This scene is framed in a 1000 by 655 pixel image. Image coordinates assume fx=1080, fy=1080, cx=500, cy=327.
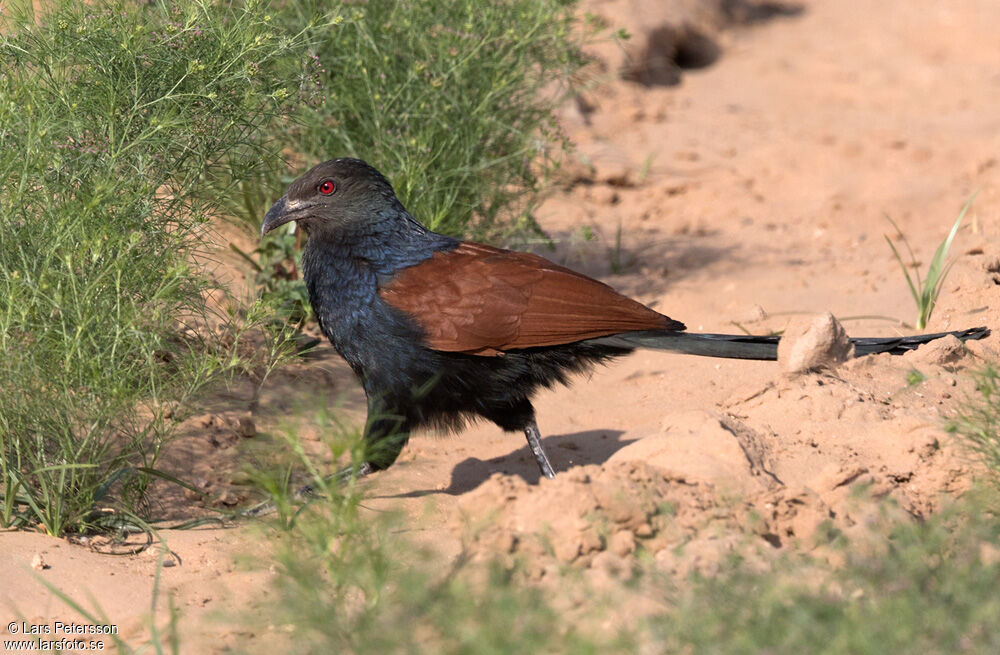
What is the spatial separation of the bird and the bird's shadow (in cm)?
39

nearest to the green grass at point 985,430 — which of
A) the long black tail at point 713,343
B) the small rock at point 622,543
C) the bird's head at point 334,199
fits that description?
the long black tail at point 713,343

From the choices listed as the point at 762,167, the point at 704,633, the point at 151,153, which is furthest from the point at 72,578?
the point at 762,167

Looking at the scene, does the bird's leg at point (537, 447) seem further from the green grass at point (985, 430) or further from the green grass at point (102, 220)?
the green grass at point (985, 430)

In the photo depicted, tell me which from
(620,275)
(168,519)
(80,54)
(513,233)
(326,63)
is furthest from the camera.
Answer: (620,275)

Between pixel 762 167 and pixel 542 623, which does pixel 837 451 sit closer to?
pixel 542 623

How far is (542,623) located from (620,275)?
15.0 ft

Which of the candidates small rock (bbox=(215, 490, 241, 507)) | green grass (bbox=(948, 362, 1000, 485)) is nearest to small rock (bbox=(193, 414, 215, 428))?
small rock (bbox=(215, 490, 241, 507))

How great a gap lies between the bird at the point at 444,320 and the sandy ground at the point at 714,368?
33cm

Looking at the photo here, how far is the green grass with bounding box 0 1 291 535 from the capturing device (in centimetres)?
363

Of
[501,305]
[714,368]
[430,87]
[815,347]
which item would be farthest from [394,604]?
[430,87]

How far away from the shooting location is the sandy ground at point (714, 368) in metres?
3.30

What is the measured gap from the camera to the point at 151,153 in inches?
161

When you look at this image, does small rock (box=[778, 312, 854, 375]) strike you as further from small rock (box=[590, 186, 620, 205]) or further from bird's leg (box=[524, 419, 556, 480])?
small rock (box=[590, 186, 620, 205])

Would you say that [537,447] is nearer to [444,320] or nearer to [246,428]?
[444,320]
